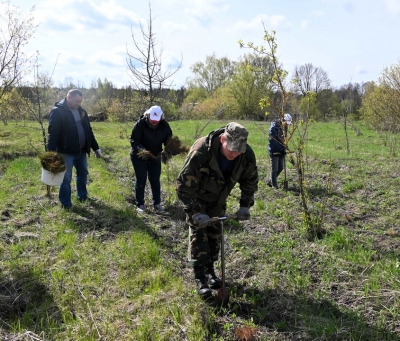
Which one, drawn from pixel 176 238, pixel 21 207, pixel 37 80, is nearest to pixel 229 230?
pixel 176 238

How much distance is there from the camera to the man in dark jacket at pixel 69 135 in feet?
17.9

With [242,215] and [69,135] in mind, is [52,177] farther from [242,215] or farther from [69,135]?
[242,215]

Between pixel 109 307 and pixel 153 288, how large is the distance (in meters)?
0.50

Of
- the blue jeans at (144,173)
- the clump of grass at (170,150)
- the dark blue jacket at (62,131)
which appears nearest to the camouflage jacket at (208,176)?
the clump of grass at (170,150)

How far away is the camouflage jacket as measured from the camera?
10.2 feet

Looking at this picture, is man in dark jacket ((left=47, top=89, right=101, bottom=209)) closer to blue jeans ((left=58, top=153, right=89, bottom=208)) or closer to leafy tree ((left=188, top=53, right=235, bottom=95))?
blue jeans ((left=58, top=153, right=89, bottom=208))

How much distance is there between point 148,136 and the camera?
5539 mm

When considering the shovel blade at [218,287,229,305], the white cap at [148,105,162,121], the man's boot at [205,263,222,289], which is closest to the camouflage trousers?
the man's boot at [205,263,222,289]

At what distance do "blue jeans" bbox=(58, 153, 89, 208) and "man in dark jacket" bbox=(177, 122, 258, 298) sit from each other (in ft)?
10.2

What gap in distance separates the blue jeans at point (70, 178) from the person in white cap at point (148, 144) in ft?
3.34

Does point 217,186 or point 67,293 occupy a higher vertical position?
point 217,186

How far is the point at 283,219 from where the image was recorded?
5.54 metres

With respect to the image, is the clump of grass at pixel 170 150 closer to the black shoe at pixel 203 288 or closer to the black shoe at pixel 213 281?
the black shoe at pixel 213 281

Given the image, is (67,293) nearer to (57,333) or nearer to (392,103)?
(57,333)
